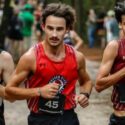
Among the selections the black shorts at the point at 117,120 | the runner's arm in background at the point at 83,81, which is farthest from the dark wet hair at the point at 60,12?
the black shorts at the point at 117,120

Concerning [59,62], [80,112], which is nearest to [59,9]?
[59,62]

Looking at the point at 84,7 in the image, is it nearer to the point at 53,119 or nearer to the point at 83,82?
the point at 83,82

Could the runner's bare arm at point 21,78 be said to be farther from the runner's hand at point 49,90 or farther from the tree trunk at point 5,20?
the tree trunk at point 5,20

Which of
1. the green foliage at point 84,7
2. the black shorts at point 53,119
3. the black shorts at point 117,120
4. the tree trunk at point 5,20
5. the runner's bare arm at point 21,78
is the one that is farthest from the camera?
the green foliage at point 84,7

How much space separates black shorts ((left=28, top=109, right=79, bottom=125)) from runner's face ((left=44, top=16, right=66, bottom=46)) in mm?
645

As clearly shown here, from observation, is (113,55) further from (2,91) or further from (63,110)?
(2,91)

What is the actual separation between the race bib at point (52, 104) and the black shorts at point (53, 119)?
0.20 feet

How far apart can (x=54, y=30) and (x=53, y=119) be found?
2.58 ft

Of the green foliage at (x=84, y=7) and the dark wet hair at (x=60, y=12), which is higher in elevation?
the dark wet hair at (x=60, y=12)

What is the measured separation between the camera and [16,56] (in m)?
19.7

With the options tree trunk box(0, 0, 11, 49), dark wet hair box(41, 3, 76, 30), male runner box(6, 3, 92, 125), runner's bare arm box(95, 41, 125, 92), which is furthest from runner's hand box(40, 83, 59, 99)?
tree trunk box(0, 0, 11, 49)

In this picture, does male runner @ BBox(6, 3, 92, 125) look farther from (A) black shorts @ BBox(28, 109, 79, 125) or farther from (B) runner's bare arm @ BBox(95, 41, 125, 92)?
(B) runner's bare arm @ BBox(95, 41, 125, 92)

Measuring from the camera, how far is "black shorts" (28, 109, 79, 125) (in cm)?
523

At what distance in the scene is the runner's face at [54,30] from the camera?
16.8ft
